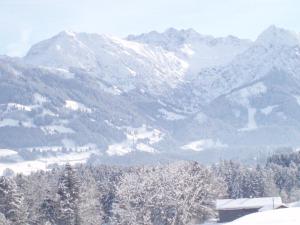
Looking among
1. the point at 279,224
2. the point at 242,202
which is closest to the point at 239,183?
the point at 242,202

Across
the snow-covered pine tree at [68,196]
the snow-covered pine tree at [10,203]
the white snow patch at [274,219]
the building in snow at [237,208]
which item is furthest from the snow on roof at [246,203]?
the white snow patch at [274,219]

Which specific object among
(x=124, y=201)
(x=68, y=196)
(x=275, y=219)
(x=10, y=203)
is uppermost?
(x=68, y=196)

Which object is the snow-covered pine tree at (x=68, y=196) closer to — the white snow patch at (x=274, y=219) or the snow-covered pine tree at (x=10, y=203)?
the snow-covered pine tree at (x=10, y=203)

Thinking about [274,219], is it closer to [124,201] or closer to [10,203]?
[10,203]

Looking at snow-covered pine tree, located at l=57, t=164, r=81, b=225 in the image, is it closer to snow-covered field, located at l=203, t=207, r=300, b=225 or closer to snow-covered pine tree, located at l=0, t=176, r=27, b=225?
snow-covered pine tree, located at l=0, t=176, r=27, b=225

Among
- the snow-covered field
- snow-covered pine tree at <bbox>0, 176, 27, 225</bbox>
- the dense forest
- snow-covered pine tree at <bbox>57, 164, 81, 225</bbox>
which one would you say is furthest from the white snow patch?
snow-covered pine tree at <bbox>0, 176, 27, 225</bbox>

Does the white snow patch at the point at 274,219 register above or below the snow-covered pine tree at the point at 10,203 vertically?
below

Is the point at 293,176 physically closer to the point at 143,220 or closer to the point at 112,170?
the point at 112,170

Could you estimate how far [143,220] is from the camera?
297 feet

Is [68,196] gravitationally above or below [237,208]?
above

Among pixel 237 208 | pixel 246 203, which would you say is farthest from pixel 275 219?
pixel 246 203

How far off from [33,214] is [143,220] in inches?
919

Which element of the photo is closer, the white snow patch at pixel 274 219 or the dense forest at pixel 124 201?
the white snow patch at pixel 274 219

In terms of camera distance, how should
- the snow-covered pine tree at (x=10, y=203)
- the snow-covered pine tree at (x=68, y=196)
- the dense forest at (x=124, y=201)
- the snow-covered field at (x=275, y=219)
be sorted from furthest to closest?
the snow-covered pine tree at (x=68, y=196) < the dense forest at (x=124, y=201) < the snow-covered pine tree at (x=10, y=203) < the snow-covered field at (x=275, y=219)
